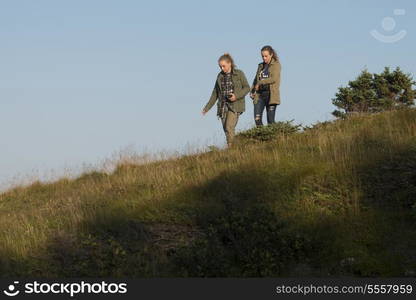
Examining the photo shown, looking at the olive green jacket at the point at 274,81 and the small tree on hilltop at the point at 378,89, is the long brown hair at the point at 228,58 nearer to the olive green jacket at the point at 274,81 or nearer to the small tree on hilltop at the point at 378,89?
the olive green jacket at the point at 274,81

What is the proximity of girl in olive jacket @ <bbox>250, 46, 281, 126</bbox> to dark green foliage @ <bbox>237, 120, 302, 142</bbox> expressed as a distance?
289 mm

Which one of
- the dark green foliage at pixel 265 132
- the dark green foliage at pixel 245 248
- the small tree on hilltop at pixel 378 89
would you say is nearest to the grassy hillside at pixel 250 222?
the dark green foliage at pixel 245 248

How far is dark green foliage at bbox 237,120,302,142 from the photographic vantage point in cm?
1335

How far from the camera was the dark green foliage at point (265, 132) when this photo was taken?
13352mm

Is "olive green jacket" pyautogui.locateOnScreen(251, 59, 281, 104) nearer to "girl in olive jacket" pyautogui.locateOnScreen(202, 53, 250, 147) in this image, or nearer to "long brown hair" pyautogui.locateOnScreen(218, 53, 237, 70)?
"girl in olive jacket" pyautogui.locateOnScreen(202, 53, 250, 147)

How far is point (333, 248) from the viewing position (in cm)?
704

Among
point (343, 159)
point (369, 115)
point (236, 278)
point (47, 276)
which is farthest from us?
point (369, 115)

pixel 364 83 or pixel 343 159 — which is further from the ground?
pixel 364 83

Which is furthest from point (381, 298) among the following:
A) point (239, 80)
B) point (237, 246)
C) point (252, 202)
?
point (239, 80)

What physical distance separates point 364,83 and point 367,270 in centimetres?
2215

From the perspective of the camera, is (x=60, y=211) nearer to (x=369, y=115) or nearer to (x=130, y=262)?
(x=130, y=262)

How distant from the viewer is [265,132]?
13352mm

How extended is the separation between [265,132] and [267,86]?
107 centimetres

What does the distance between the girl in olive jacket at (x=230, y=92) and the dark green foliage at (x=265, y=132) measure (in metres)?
0.33
